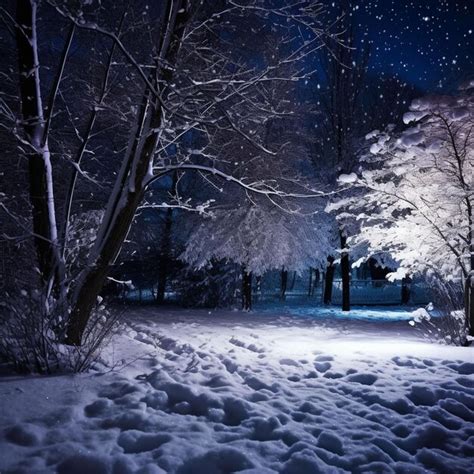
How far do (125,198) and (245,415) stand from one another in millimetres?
3250

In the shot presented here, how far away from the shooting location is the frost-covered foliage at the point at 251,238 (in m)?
12.3

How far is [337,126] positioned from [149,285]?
11.3 m

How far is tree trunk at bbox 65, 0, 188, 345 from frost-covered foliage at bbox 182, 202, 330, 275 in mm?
6932

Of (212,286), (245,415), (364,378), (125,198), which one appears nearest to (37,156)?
(125,198)

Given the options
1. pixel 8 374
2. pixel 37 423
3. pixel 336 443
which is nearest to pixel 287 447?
pixel 336 443

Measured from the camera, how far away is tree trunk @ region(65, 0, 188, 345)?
5.09 meters

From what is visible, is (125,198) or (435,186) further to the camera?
(435,186)

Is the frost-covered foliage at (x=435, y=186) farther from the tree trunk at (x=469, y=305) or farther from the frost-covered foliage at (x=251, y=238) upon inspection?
the frost-covered foliage at (x=251, y=238)

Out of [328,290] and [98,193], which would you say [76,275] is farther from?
[328,290]

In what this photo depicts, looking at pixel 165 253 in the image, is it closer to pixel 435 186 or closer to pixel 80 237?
pixel 80 237

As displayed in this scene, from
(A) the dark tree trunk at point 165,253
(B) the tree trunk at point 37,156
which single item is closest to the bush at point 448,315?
(B) the tree trunk at point 37,156

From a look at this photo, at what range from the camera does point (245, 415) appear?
3.42 meters

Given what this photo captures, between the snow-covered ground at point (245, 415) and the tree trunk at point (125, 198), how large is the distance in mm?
843

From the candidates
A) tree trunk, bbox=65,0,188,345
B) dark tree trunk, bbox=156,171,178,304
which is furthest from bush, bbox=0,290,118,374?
dark tree trunk, bbox=156,171,178,304
